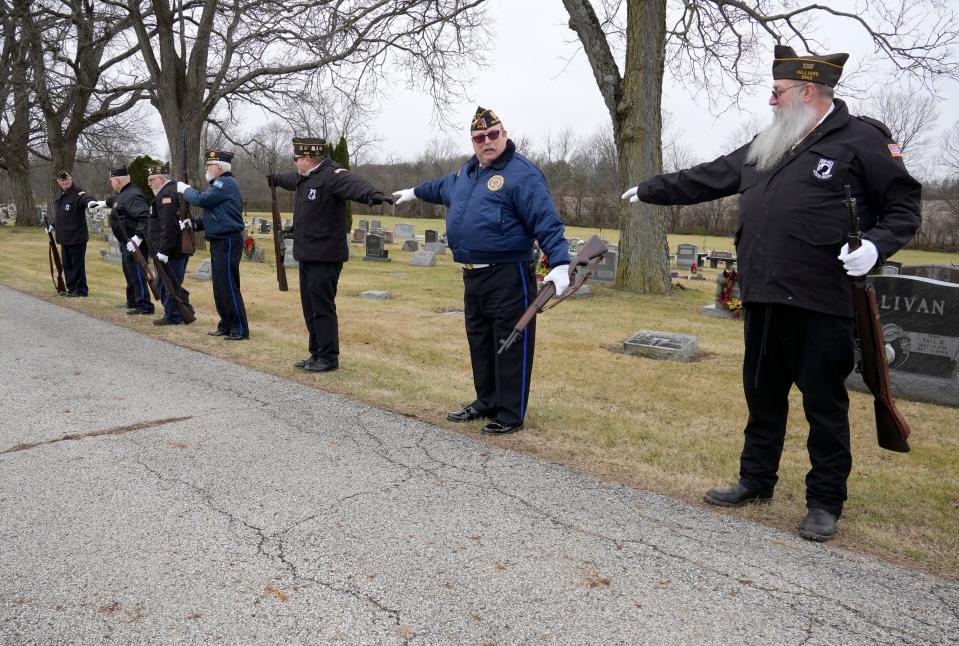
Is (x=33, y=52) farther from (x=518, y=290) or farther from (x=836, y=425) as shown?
(x=836, y=425)

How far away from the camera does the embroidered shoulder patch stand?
480 cm

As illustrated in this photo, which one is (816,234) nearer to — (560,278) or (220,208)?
(560,278)

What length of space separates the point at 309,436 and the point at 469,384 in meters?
2.10

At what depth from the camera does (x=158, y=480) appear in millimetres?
3949

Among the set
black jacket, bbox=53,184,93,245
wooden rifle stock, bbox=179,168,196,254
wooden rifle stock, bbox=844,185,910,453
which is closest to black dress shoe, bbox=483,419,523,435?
wooden rifle stock, bbox=844,185,910,453

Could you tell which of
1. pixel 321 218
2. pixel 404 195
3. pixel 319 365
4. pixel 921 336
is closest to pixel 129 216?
pixel 321 218

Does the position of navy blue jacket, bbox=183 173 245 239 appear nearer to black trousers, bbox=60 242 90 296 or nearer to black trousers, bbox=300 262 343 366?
black trousers, bbox=300 262 343 366

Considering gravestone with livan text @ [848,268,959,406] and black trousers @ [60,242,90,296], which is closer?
gravestone with livan text @ [848,268,959,406]

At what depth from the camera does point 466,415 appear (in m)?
5.32

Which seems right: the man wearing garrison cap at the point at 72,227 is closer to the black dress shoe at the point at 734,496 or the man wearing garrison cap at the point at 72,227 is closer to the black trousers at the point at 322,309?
the black trousers at the point at 322,309

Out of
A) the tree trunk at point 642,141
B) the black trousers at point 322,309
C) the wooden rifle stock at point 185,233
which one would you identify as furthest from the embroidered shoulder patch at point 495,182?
the tree trunk at point 642,141

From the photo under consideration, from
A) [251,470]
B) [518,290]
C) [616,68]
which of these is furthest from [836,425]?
[616,68]

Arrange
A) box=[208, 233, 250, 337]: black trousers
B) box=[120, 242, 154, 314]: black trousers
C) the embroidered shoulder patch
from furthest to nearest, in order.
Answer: box=[120, 242, 154, 314]: black trousers → box=[208, 233, 250, 337]: black trousers → the embroidered shoulder patch

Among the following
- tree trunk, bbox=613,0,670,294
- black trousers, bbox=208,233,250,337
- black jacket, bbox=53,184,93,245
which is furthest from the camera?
tree trunk, bbox=613,0,670,294
